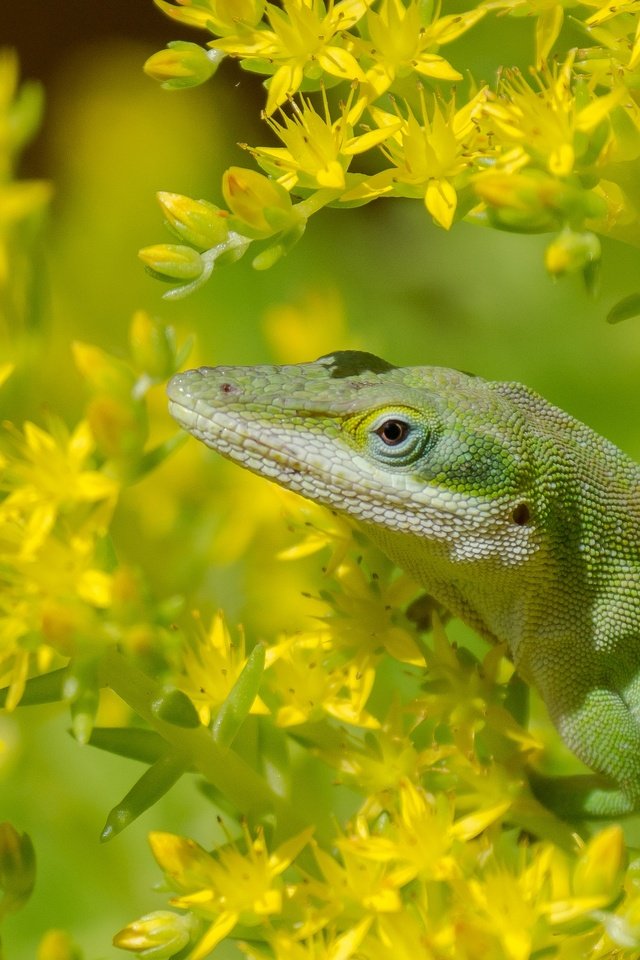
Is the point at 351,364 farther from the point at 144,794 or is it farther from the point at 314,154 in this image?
the point at 144,794

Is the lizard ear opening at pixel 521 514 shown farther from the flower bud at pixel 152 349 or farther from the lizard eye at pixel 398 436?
the flower bud at pixel 152 349

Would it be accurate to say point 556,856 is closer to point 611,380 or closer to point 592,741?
point 592,741

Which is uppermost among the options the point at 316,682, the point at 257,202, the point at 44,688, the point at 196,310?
the point at 257,202

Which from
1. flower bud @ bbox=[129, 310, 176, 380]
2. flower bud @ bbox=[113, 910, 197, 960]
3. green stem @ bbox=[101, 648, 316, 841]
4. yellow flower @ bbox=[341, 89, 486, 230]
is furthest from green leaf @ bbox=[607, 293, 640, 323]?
flower bud @ bbox=[113, 910, 197, 960]

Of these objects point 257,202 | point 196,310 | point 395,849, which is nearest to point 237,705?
point 395,849

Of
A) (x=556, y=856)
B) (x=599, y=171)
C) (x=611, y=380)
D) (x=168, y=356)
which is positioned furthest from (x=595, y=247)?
(x=611, y=380)

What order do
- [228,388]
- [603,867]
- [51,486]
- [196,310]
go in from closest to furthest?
[603,867], [51,486], [228,388], [196,310]
